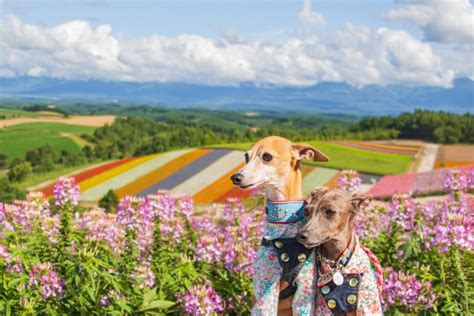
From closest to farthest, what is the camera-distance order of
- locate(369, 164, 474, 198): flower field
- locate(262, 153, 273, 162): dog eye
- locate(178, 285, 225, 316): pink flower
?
locate(262, 153, 273, 162): dog eye
locate(178, 285, 225, 316): pink flower
locate(369, 164, 474, 198): flower field

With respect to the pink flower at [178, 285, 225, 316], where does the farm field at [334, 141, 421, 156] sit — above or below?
below

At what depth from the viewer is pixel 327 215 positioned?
4.52 meters

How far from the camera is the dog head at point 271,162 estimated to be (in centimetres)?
465

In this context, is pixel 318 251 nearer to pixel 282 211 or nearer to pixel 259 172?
pixel 282 211

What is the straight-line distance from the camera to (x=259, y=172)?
15.5ft

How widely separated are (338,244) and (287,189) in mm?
764

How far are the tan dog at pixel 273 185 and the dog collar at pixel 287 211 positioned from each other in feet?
0.13

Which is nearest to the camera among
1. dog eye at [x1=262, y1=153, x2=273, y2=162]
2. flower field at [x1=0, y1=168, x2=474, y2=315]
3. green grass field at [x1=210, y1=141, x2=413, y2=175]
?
dog eye at [x1=262, y1=153, x2=273, y2=162]

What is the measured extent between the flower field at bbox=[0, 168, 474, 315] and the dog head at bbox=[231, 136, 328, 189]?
8.23ft

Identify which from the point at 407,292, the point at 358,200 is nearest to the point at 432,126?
the point at 407,292

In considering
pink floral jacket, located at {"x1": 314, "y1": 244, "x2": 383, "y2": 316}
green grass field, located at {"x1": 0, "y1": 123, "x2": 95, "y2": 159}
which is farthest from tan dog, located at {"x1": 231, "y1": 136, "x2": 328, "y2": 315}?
green grass field, located at {"x1": 0, "y1": 123, "x2": 95, "y2": 159}

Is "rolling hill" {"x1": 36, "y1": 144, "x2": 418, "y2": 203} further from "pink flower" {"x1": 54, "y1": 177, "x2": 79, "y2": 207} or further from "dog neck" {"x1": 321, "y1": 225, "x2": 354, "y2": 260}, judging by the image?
"dog neck" {"x1": 321, "y1": 225, "x2": 354, "y2": 260}

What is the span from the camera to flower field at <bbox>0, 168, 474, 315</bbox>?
6703 mm

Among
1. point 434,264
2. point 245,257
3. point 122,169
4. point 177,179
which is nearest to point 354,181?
point 434,264
